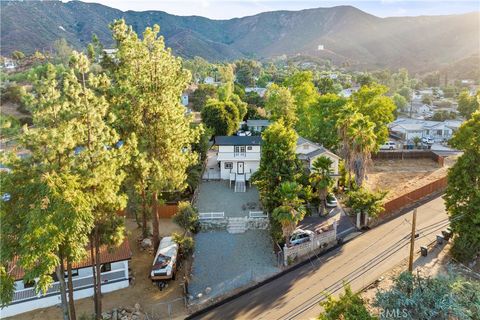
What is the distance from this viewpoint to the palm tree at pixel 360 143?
29547 millimetres

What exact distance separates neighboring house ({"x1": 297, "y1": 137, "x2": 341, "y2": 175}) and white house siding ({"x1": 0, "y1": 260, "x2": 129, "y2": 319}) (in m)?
18.9

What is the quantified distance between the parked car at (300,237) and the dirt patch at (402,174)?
1052cm

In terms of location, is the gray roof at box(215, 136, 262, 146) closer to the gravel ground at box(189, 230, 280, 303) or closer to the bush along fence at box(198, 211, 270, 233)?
the bush along fence at box(198, 211, 270, 233)

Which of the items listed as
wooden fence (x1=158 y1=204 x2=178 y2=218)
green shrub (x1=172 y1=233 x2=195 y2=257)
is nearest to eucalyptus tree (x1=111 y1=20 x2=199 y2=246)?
green shrub (x1=172 y1=233 x2=195 y2=257)

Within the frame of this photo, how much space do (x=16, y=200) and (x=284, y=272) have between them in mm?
15814

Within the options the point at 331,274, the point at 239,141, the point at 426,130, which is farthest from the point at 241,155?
the point at 426,130

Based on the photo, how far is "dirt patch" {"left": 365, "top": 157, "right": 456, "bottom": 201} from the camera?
36.7m

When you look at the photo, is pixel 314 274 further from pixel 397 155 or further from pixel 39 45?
pixel 39 45

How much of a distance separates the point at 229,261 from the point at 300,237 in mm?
5377

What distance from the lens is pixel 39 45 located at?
160 metres

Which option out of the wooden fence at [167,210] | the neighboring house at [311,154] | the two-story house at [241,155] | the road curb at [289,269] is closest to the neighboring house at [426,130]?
the road curb at [289,269]

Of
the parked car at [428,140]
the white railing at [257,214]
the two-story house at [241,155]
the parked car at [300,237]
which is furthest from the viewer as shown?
the parked car at [428,140]

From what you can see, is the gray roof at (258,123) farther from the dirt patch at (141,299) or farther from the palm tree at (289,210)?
the dirt patch at (141,299)

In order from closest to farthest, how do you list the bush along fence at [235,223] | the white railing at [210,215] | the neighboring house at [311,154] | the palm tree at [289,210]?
the palm tree at [289,210]
the bush along fence at [235,223]
the white railing at [210,215]
the neighboring house at [311,154]
